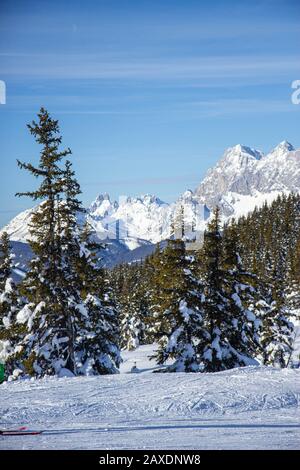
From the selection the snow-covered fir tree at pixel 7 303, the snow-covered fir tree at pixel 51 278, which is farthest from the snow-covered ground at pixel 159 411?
the snow-covered fir tree at pixel 7 303

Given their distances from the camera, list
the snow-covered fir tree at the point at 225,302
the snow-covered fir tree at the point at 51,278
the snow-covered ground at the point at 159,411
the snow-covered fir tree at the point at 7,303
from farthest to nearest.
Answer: the snow-covered fir tree at the point at 7,303
the snow-covered fir tree at the point at 225,302
the snow-covered fir tree at the point at 51,278
the snow-covered ground at the point at 159,411

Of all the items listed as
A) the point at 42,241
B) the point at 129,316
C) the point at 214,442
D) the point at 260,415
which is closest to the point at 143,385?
the point at 260,415

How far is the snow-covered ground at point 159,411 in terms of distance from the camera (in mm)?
9664

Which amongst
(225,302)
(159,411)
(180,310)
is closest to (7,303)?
(180,310)

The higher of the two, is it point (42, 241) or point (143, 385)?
point (42, 241)

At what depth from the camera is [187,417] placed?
39.8 ft

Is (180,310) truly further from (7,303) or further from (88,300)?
(7,303)

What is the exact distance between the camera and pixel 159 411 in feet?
41.6

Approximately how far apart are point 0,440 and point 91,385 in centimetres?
618

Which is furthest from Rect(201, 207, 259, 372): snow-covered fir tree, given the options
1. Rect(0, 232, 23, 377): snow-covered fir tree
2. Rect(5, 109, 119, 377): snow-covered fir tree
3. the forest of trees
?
Rect(0, 232, 23, 377): snow-covered fir tree

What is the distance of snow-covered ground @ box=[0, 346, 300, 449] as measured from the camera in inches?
380

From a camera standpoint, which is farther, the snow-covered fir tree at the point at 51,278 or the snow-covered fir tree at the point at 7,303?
the snow-covered fir tree at the point at 7,303

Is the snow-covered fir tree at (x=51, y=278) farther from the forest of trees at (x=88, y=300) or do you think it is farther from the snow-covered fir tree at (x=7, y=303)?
the snow-covered fir tree at (x=7, y=303)
